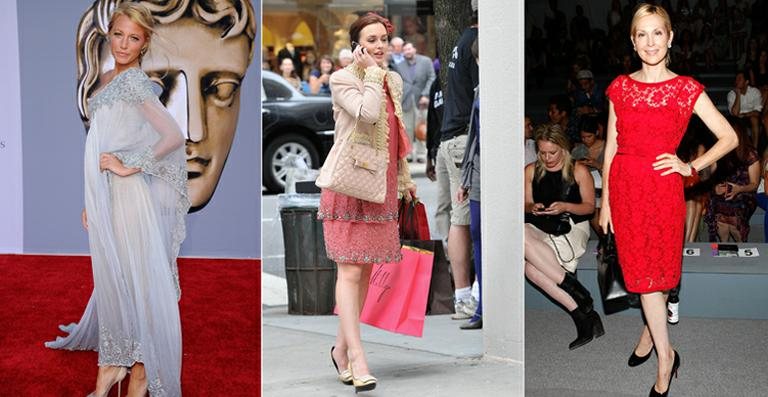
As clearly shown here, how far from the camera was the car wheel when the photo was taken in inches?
270

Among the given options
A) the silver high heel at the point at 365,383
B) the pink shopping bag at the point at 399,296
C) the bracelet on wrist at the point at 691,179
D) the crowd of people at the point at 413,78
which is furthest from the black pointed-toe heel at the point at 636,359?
the crowd of people at the point at 413,78

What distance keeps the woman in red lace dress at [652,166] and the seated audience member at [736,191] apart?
0.26 m

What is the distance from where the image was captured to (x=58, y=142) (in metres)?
6.38

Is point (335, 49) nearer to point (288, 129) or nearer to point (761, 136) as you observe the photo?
point (288, 129)

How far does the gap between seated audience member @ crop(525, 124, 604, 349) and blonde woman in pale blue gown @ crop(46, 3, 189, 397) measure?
1441mm

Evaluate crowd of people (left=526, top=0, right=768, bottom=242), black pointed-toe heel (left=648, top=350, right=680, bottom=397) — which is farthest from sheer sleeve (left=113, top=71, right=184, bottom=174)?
black pointed-toe heel (left=648, top=350, right=680, bottom=397)

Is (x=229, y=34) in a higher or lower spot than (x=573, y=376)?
higher

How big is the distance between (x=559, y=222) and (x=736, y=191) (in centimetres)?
72

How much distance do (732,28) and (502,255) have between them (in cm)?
138

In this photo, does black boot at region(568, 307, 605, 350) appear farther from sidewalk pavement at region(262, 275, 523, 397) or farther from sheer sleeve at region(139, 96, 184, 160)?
sheer sleeve at region(139, 96, 184, 160)

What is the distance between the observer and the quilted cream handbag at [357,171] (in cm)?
605

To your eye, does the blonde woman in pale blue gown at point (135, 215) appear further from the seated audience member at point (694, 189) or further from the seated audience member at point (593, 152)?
the seated audience member at point (694, 189)

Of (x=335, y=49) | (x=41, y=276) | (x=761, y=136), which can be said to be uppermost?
(x=335, y=49)

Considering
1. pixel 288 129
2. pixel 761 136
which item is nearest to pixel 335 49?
pixel 288 129
